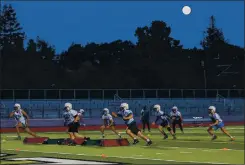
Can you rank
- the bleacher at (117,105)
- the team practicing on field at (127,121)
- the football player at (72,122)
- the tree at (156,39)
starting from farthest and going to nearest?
the tree at (156,39) < the bleacher at (117,105) < the football player at (72,122) < the team practicing on field at (127,121)

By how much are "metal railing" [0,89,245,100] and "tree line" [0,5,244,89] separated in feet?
29.4

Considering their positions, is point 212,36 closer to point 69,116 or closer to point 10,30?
point 10,30

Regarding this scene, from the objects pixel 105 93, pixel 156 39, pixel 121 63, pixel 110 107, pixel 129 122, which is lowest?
pixel 110 107

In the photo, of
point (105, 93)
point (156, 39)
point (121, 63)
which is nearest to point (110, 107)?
point (105, 93)

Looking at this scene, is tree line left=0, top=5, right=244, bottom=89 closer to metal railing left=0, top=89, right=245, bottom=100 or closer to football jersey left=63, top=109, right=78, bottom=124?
metal railing left=0, top=89, right=245, bottom=100

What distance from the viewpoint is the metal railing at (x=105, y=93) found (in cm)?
6394

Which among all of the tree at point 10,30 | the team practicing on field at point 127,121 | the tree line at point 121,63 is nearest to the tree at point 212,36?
the tree line at point 121,63

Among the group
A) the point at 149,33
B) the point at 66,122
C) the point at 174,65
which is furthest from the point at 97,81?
the point at 66,122

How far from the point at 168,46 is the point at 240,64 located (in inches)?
444

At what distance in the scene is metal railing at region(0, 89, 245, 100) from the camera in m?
63.9

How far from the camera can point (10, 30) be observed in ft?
327

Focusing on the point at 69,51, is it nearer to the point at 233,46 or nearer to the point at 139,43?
the point at 139,43

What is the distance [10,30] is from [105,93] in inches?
1433

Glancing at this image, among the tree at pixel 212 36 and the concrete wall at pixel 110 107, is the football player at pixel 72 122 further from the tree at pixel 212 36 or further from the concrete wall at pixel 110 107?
the tree at pixel 212 36
